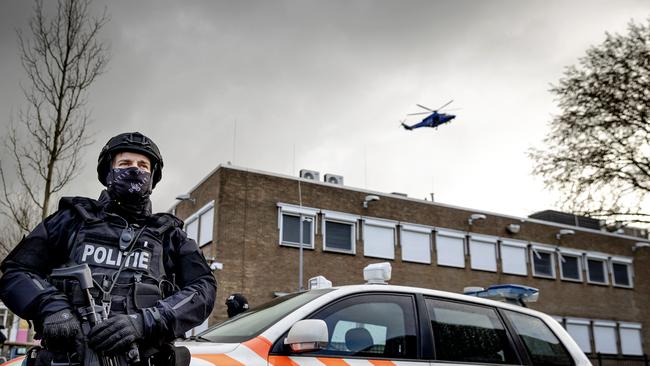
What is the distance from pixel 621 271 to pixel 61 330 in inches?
1478

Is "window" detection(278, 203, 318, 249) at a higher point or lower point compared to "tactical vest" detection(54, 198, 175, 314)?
higher

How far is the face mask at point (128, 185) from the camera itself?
318 centimetres

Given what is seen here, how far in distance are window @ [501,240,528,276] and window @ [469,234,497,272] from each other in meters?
0.58

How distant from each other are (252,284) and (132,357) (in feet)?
68.2

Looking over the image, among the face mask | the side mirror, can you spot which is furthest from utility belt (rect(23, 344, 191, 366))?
the side mirror

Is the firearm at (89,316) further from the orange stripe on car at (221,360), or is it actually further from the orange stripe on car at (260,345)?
the orange stripe on car at (260,345)

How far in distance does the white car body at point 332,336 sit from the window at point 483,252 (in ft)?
80.6

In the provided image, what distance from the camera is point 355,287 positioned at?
185 inches

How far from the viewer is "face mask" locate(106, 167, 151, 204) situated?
3176mm

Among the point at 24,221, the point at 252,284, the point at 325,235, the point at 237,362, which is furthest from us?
the point at 325,235


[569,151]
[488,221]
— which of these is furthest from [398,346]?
[488,221]

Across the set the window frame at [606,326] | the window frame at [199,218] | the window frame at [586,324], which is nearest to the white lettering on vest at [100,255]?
the window frame at [199,218]

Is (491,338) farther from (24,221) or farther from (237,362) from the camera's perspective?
(24,221)

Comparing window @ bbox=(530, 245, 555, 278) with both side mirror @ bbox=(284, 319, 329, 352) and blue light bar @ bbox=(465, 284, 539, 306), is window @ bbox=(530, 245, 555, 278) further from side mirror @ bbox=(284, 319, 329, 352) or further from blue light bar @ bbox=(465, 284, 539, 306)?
side mirror @ bbox=(284, 319, 329, 352)
